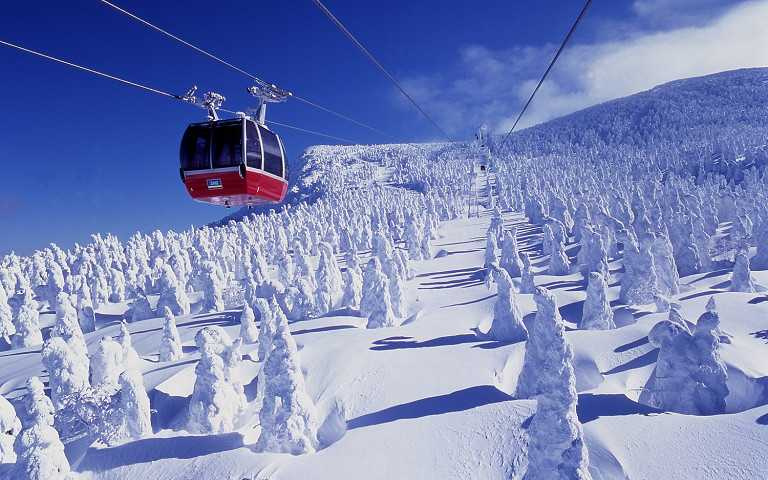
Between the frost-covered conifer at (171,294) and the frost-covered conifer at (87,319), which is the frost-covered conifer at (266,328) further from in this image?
the frost-covered conifer at (87,319)

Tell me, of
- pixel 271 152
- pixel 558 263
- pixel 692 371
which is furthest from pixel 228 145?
pixel 558 263

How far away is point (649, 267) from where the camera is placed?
Answer: 3694 cm

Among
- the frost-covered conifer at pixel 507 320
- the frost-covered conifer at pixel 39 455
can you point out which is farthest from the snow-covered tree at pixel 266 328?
the frost-covered conifer at pixel 507 320

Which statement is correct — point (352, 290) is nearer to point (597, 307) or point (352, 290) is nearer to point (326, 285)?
point (326, 285)

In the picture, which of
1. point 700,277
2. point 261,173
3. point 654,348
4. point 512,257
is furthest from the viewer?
point 512,257

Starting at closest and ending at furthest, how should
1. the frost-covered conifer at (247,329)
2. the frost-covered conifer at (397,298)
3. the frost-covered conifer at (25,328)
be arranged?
the frost-covered conifer at (247,329), the frost-covered conifer at (397,298), the frost-covered conifer at (25,328)

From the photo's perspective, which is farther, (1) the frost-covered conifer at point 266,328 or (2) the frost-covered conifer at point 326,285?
(2) the frost-covered conifer at point 326,285

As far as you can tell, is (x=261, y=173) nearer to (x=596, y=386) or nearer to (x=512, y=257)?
(x=596, y=386)

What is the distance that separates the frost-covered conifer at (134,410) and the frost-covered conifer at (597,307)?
29445 mm

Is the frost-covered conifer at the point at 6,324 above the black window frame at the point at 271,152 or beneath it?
beneath

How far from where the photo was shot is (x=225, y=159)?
38.5 feet

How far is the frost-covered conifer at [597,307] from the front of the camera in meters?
32.0

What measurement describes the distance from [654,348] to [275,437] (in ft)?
72.8

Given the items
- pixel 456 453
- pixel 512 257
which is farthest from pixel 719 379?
pixel 512 257
